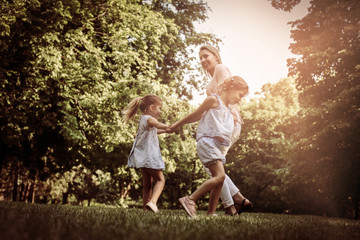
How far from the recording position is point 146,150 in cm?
565

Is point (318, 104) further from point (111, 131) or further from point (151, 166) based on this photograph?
point (151, 166)

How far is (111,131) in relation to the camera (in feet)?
39.4

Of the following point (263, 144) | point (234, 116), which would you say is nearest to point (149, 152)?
point (234, 116)

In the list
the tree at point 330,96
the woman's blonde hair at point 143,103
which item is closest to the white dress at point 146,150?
the woman's blonde hair at point 143,103

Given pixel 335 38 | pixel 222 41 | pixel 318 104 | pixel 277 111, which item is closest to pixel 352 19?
pixel 335 38

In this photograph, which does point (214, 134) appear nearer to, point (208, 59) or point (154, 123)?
point (154, 123)

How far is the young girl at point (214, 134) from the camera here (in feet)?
14.6

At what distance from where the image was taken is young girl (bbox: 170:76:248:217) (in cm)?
446

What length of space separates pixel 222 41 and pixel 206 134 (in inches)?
601

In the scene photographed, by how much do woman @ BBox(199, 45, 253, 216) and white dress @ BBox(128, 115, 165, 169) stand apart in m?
0.94

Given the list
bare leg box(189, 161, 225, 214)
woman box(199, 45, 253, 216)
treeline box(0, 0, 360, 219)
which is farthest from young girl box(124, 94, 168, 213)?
treeline box(0, 0, 360, 219)

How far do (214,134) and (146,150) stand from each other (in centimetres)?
157

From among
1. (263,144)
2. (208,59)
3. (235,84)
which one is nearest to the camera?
(235,84)

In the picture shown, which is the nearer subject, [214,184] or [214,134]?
[214,184]
